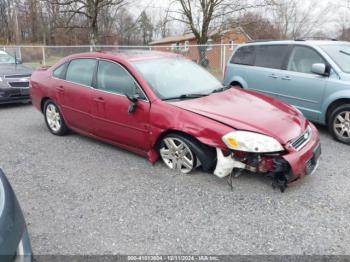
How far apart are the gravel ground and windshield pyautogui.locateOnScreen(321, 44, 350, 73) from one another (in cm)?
170

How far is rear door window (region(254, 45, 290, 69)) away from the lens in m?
6.25

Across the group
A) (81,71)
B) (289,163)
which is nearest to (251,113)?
(289,163)

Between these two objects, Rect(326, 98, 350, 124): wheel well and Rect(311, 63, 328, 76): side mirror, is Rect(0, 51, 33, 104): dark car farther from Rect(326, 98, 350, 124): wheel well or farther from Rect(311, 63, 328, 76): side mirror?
Rect(326, 98, 350, 124): wheel well

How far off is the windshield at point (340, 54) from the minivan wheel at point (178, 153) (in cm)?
323

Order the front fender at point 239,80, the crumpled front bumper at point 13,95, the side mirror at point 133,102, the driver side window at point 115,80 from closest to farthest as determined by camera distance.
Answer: the side mirror at point 133,102 → the driver side window at point 115,80 → the front fender at point 239,80 → the crumpled front bumper at point 13,95

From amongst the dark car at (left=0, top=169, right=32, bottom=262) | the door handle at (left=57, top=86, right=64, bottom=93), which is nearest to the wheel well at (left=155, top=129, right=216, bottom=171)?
the dark car at (left=0, top=169, right=32, bottom=262)

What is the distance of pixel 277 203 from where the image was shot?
336cm

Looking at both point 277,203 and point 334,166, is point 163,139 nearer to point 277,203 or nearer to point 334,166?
point 277,203

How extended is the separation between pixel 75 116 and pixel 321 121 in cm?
408

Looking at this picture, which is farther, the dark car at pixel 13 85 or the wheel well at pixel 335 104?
the dark car at pixel 13 85

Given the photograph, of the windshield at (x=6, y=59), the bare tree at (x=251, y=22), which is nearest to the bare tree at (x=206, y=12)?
the bare tree at (x=251, y=22)

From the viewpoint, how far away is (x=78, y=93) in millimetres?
4969

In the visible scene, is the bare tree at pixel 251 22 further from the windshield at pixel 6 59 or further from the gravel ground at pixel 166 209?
the gravel ground at pixel 166 209

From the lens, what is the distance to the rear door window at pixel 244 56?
692 centimetres
